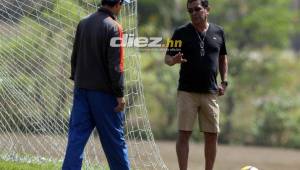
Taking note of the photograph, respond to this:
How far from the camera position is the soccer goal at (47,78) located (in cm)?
891

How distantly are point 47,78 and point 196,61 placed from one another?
6.31 ft

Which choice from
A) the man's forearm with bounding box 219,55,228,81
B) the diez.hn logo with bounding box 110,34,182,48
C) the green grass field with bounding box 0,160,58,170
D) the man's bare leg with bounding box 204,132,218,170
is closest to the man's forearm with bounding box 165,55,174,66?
the diez.hn logo with bounding box 110,34,182,48

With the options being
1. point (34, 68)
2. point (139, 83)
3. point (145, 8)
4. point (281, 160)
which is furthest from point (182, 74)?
point (145, 8)

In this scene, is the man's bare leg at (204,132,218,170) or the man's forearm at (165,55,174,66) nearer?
the man's forearm at (165,55,174,66)

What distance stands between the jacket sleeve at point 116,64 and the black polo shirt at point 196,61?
3.67ft

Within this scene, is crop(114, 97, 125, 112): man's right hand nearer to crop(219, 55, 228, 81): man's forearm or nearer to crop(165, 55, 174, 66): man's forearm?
crop(165, 55, 174, 66): man's forearm

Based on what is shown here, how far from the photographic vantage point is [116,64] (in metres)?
7.07

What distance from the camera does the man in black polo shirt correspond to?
8.16 metres

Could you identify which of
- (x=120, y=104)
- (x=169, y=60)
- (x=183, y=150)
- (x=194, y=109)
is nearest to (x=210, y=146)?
(x=183, y=150)

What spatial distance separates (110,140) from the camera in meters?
7.26

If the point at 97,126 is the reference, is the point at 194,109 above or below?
above

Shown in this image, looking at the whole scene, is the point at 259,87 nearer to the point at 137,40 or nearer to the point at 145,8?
the point at 145,8

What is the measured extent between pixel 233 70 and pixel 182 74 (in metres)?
16.9

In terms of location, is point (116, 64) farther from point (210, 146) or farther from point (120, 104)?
point (210, 146)
